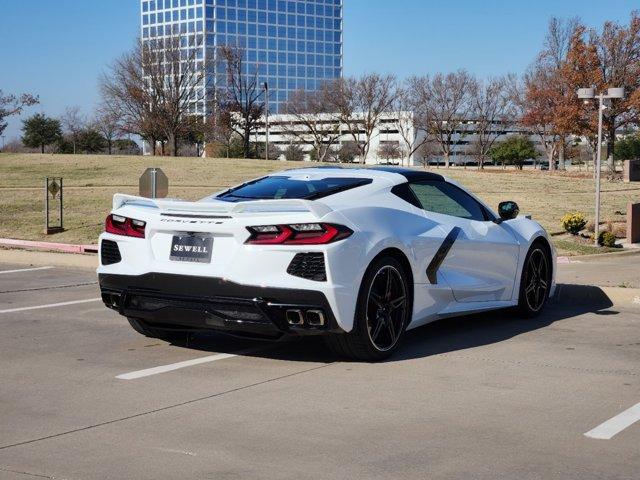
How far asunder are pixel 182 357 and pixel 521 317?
12.2 feet

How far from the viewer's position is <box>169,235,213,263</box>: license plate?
22.6ft

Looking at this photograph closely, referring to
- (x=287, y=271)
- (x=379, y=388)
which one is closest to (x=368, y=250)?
(x=287, y=271)

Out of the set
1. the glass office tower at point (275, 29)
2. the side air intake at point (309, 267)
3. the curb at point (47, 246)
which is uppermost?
the glass office tower at point (275, 29)

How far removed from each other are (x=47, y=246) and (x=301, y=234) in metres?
12.9

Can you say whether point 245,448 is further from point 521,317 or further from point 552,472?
point 521,317

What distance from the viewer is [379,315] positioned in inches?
282

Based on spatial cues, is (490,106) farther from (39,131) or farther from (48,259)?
(48,259)

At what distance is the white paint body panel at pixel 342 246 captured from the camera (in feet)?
21.9

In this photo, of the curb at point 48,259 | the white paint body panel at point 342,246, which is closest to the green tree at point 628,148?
the curb at point 48,259

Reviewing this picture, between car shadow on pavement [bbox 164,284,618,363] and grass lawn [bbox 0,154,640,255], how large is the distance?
7929mm

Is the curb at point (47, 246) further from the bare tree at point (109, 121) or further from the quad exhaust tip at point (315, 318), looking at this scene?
the bare tree at point (109, 121)

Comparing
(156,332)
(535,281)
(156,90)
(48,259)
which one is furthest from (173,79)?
(156,332)

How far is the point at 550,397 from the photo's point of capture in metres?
6.14

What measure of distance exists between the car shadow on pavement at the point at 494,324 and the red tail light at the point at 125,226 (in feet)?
7.10
